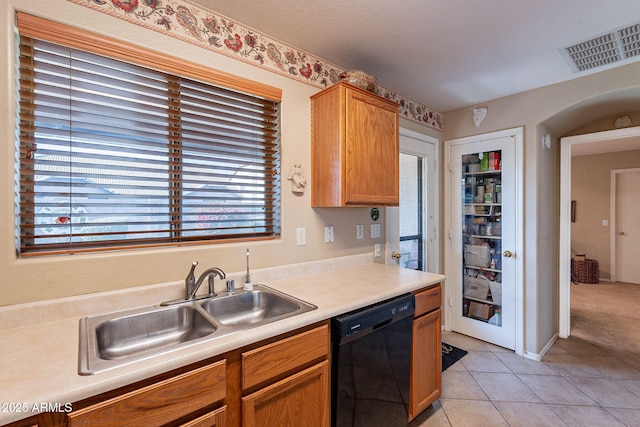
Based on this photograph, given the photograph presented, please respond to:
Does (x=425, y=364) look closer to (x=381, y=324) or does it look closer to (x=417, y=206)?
(x=381, y=324)

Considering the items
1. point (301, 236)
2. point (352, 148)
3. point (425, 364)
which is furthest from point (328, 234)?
point (425, 364)

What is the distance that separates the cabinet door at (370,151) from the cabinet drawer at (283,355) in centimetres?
87

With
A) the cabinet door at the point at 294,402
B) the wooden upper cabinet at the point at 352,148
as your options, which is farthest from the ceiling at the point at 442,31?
the cabinet door at the point at 294,402

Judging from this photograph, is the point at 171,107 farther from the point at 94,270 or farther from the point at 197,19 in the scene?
the point at 94,270

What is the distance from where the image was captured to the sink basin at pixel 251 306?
148cm

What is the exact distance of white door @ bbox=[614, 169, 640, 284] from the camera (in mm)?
4914

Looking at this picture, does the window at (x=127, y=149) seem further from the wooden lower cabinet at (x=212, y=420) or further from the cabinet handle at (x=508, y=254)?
the cabinet handle at (x=508, y=254)

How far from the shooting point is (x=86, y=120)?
1.31 meters

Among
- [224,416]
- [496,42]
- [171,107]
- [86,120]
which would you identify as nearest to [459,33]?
[496,42]

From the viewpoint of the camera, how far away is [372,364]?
4.84ft

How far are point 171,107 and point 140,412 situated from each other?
4.46 ft

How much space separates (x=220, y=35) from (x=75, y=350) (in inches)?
64.8

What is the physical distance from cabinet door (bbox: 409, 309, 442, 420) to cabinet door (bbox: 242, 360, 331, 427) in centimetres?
67

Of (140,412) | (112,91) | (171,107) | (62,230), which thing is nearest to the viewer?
(140,412)
